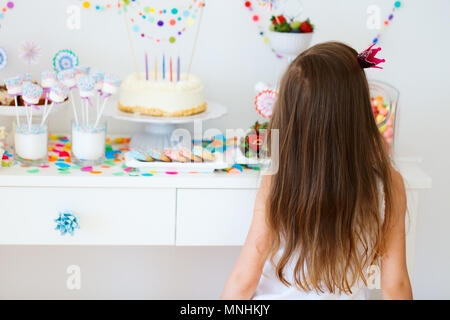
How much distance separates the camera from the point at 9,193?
1410 mm

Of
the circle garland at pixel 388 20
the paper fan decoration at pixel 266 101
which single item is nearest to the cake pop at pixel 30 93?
the paper fan decoration at pixel 266 101

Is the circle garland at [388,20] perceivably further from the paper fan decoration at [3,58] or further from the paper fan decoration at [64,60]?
the paper fan decoration at [3,58]

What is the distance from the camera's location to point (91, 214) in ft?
4.73

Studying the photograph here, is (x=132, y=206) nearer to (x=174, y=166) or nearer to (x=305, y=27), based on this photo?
(x=174, y=166)

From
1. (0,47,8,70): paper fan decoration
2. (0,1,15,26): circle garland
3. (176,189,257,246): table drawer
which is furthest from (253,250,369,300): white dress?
(0,1,15,26): circle garland

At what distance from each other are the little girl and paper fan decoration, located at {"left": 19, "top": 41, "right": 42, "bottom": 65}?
0.73 metres

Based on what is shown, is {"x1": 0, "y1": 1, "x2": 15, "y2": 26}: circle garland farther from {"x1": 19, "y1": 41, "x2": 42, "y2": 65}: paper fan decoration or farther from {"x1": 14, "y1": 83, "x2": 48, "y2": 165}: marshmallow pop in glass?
{"x1": 14, "y1": 83, "x2": 48, "y2": 165}: marshmallow pop in glass

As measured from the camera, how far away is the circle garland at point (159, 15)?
169 centimetres

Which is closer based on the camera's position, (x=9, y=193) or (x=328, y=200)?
(x=328, y=200)

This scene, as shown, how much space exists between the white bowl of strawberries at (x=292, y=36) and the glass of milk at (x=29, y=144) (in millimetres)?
657

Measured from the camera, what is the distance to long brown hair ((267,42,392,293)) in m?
1.19
